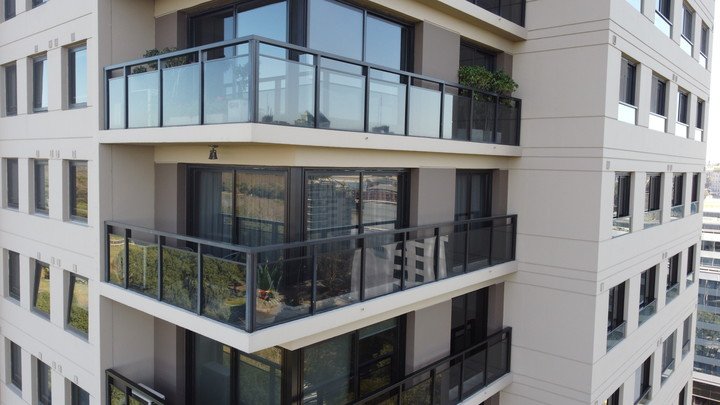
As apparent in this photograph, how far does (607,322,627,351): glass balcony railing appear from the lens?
422 inches

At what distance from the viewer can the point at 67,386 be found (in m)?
9.88

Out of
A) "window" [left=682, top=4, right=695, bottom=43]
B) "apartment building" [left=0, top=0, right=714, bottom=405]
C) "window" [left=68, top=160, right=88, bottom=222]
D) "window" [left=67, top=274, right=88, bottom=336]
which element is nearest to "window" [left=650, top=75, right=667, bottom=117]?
"apartment building" [left=0, top=0, right=714, bottom=405]

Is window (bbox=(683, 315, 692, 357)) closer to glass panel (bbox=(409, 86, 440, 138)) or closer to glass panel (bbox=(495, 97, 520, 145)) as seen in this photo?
glass panel (bbox=(495, 97, 520, 145))

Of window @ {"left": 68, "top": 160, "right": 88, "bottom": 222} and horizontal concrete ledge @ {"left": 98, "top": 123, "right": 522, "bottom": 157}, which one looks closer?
horizontal concrete ledge @ {"left": 98, "top": 123, "right": 522, "bottom": 157}

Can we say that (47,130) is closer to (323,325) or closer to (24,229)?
(24,229)

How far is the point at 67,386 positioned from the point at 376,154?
717cm

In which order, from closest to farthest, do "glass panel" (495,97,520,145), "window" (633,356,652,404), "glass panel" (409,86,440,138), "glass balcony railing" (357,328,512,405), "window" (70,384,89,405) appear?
"glass panel" (409,86,440,138) → "glass balcony railing" (357,328,512,405) → "window" (70,384,89,405) → "glass panel" (495,97,520,145) → "window" (633,356,652,404)

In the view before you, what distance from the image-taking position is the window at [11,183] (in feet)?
37.1

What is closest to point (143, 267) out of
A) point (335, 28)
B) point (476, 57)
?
point (335, 28)

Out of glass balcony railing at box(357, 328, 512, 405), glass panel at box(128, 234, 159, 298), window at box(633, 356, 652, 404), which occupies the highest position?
glass panel at box(128, 234, 159, 298)

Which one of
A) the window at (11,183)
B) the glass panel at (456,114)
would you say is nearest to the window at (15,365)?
the window at (11,183)

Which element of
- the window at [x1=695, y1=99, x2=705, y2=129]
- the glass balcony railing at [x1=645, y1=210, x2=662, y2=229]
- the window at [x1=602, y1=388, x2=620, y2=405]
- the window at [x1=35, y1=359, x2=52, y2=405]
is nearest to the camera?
the window at [x1=35, y1=359, x2=52, y2=405]

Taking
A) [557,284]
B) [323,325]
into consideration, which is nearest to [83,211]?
[323,325]

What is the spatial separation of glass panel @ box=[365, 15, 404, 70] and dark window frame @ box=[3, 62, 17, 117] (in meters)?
7.73
